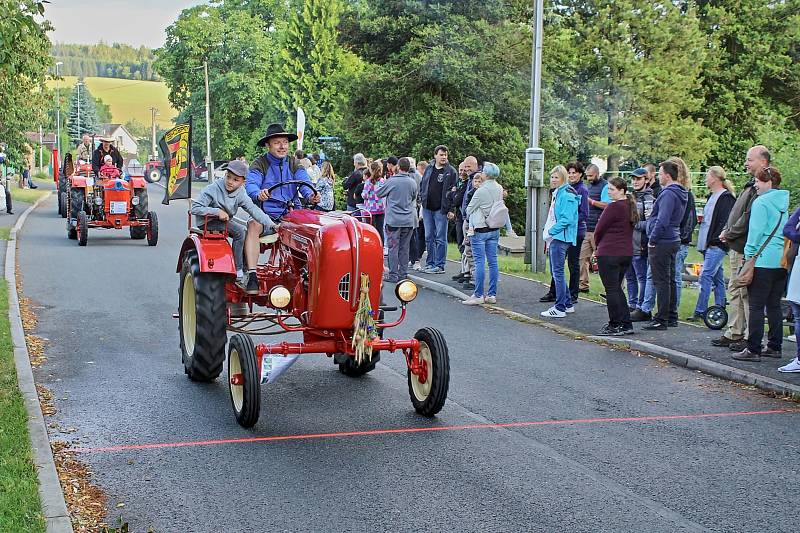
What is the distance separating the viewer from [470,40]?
95.1ft

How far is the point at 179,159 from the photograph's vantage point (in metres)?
13.1

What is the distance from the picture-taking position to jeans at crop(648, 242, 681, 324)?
465 inches

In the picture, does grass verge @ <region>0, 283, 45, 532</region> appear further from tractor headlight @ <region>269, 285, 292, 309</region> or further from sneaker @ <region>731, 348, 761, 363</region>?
sneaker @ <region>731, 348, 761, 363</region>

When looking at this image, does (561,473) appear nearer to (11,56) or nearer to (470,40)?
(11,56)

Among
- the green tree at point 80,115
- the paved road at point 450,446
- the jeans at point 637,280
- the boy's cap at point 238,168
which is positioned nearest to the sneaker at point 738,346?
the paved road at point 450,446

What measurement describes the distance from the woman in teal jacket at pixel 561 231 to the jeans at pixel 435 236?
433cm

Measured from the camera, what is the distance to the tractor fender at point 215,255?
8617 millimetres

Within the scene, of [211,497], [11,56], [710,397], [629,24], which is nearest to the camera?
[211,497]

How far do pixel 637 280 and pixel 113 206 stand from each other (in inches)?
499

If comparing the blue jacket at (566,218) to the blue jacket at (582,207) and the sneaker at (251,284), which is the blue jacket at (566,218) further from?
the sneaker at (251,284)

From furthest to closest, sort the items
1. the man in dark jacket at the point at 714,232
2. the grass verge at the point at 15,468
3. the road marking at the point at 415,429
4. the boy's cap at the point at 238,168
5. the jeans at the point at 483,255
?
the jeans at the point at 483,255 < the man in dark jacket at the point at 714,232 < the boy's cap at the point at 238,168 < the road marking at the point at 415,429 < the grass verge at the point at 15,468

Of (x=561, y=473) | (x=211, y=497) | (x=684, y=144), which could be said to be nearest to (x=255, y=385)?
(x=211, y=497)

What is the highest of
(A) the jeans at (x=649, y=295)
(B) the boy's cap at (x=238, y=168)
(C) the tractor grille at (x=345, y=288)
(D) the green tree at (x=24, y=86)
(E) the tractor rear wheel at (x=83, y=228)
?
(D) the green tree at (x=24, y=86)

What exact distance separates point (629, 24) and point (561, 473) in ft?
133
